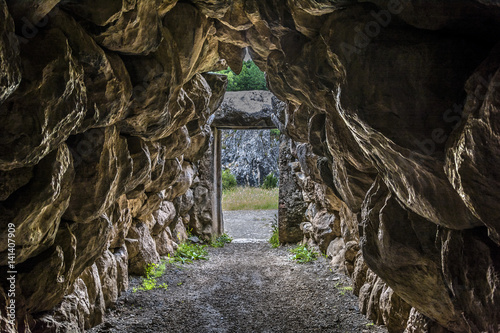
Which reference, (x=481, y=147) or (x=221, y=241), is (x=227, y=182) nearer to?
(x=221, y=241)

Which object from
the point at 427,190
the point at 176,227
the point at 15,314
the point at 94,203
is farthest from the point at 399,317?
the point at 176,227

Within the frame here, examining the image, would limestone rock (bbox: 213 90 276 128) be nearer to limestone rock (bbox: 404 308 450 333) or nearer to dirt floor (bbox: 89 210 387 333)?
dirt floor (bbox: 89 210 387 333)

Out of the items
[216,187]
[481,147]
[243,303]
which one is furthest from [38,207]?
[216,187]

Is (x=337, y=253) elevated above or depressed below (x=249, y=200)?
above

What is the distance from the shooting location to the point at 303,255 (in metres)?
7.00

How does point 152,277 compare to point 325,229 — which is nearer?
point 152,277

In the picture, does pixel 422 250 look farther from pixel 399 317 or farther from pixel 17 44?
pixel 17 44

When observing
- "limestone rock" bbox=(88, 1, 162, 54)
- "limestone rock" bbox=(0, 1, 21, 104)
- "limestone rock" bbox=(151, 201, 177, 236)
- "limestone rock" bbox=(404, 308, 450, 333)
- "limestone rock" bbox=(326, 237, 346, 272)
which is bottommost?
"limestone rock" bbox=(326, 237, 346, 272)

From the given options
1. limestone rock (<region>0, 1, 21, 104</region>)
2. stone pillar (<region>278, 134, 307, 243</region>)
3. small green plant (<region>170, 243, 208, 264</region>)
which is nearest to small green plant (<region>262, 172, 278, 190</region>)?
stone pillar (<region>278, 134, 307, 243</region>)

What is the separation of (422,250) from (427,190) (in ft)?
2.09

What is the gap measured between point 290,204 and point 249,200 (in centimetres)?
633

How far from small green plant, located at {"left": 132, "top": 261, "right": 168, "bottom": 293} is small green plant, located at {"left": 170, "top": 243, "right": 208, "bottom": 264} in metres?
0.69

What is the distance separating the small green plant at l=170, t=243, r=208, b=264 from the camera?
6.85 metres

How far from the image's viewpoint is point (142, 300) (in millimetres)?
4547
